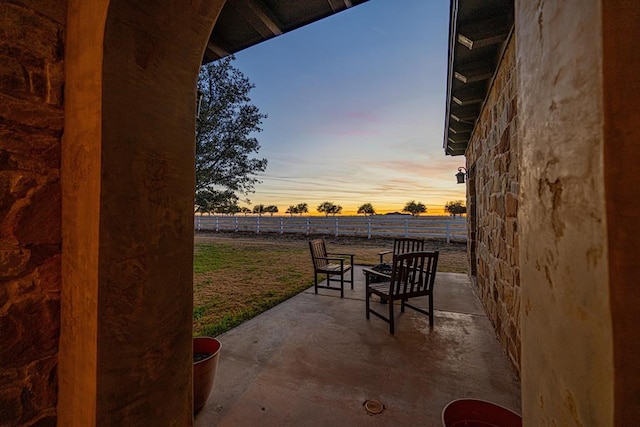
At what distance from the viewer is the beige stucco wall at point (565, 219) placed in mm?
382

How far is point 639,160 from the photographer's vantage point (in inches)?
13.7

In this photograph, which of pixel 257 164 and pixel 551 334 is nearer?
pixel 551 334

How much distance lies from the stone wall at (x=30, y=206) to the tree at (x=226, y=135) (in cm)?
585

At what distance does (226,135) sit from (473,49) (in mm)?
6342

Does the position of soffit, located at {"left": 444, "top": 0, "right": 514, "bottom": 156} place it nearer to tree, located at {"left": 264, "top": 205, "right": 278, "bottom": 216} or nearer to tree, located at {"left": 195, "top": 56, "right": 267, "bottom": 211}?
tree, located at {"left": 195, "top": 56, "right": 267, "bottom": 211}

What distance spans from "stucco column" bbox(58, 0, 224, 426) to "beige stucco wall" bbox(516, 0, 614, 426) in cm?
120

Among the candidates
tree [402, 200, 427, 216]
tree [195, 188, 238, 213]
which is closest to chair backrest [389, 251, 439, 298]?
tree [195, 188, 238, 213]

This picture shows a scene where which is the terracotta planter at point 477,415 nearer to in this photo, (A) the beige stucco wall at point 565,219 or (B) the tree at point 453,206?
(A) the beige stucco wall at point 565,219

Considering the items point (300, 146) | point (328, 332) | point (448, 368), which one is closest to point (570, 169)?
point (448, 368)

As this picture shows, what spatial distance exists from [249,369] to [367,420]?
3.27 ft

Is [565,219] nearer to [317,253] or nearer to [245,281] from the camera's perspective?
[317,253]

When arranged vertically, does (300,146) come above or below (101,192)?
above

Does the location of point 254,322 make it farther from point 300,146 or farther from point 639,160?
point 300,146

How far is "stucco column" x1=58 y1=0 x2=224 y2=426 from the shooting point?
3.00 ft
